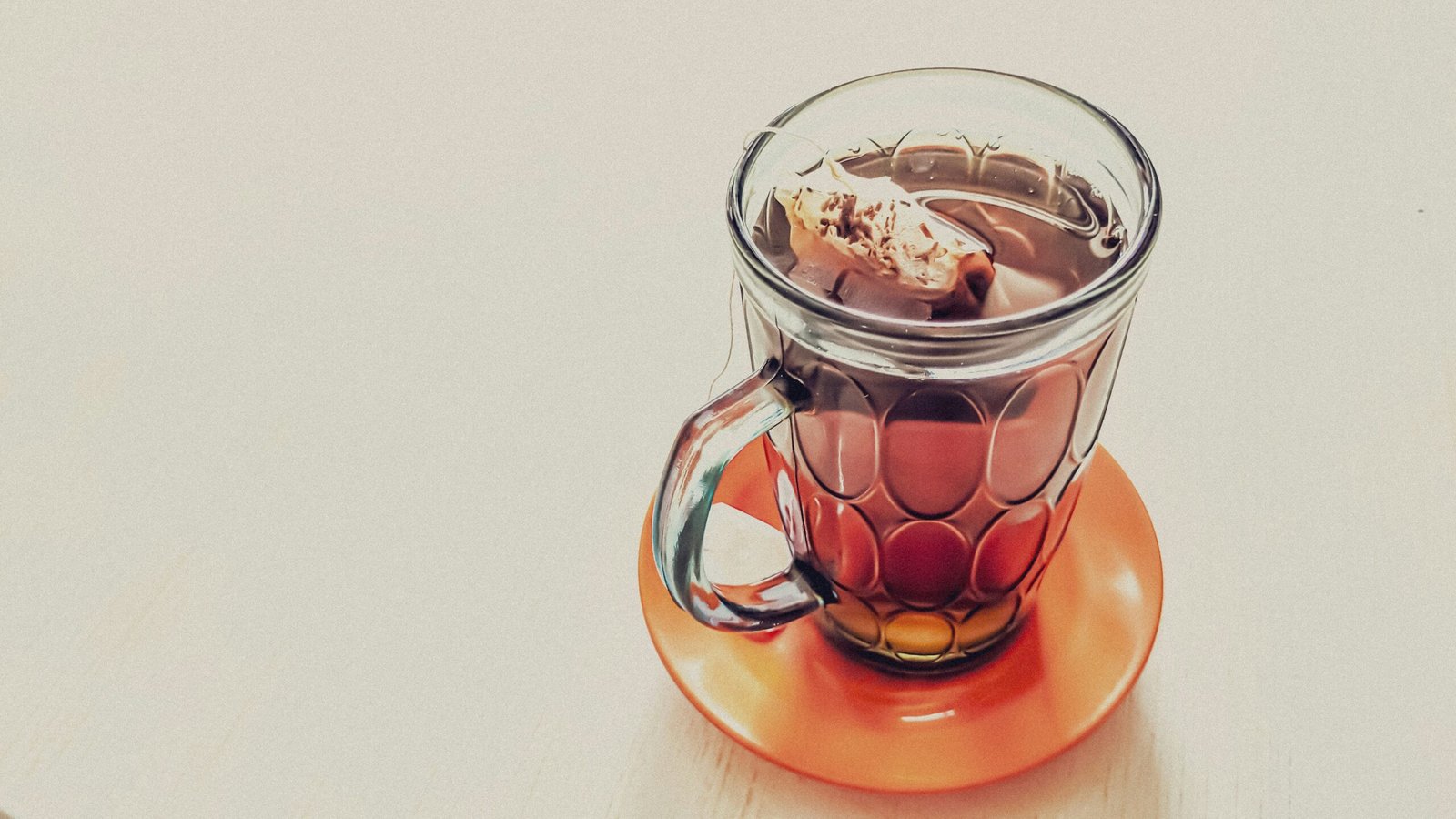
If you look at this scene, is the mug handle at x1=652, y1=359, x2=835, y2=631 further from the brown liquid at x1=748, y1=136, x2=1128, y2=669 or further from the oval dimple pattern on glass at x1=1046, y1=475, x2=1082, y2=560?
the oval dimple pattern on glass at x1=1046, y1=475, x2=1082, y2=560

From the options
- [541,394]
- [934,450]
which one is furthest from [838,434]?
[541,394]

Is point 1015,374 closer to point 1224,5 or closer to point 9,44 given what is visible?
point 1224,5

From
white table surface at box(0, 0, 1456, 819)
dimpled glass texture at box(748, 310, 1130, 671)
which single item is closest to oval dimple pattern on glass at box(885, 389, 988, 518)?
dimpled glass texture at box(748, 310, 1130, 671)

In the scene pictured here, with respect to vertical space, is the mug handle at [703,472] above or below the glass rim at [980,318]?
below

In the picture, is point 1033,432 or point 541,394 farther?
point 541,394

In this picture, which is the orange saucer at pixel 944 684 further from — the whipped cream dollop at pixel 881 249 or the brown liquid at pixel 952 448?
the whipped cream dollop at pixel 881 249

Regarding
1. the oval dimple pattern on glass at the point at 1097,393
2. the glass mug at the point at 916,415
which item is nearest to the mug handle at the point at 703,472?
the glass mug at the point at 916,415

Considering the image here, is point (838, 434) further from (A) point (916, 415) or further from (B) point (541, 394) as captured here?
(B) point (541, 394)
